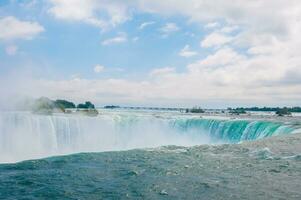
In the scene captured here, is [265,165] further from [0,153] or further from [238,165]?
[0,153]

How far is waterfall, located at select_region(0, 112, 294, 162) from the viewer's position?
2669cm

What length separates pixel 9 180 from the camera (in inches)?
358

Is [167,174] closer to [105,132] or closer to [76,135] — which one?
[76,135]

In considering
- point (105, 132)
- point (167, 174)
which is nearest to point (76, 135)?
point (105, 132)

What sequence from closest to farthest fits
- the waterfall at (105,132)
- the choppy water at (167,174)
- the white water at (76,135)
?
the choppy water at (167,174) → the waterfall at (105,132) → the white water at (76,135)

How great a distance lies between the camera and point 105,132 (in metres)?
33.3

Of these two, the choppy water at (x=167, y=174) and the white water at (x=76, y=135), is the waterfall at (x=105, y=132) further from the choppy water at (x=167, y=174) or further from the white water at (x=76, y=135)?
the choppy water at (x=167, y=174)

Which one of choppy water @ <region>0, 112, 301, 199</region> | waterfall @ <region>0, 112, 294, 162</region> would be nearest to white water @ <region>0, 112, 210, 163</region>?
waterfall @ <region>0, 112, 294, 162</region>

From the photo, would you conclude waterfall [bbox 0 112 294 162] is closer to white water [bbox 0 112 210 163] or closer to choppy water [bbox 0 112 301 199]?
white water [bbox 0 112 210 163]

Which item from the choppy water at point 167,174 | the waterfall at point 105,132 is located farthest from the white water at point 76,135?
the choppy water at point 167,174

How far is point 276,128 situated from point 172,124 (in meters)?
12.9

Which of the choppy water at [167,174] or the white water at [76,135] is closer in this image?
the choppy water at [167,174]

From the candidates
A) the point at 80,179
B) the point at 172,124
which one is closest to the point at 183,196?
the point at 80,179

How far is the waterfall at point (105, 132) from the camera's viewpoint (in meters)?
26.7
